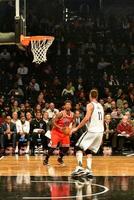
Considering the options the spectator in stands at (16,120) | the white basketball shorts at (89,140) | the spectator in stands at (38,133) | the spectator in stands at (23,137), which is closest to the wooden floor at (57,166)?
the white basketball shorts at (89,140)

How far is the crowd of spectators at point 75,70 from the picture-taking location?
22438 mm

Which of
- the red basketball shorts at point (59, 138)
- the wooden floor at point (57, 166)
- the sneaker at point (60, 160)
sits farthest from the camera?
the sneaker at point (60, 160)

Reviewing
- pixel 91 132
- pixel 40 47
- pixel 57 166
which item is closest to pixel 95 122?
pixel 91 132

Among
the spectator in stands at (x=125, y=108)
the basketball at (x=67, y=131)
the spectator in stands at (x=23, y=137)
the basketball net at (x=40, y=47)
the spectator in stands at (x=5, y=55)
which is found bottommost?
the spectator in stands at (x=23, y=137)

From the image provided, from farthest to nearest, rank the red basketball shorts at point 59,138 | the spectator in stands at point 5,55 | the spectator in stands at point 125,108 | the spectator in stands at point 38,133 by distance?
1. the spectator in stands at point 5,55
2. the spectator in stands at point 125,108
3. the spectator in stands at point 38,133
4. the red basketball shorts at point 59,138

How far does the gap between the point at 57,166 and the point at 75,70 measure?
12.7 metres

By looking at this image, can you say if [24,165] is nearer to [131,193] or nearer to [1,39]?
[1,39]

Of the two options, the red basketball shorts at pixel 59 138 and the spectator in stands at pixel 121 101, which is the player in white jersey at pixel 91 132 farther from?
the spectator in stands at pixel 121 101

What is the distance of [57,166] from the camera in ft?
46.6

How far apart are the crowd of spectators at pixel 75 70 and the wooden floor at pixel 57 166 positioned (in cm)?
424

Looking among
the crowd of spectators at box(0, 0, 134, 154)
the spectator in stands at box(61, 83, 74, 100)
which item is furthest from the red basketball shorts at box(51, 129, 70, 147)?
the spectator in stands at box(61, 83, 74, 100)

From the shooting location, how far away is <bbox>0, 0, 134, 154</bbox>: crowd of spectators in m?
22.4

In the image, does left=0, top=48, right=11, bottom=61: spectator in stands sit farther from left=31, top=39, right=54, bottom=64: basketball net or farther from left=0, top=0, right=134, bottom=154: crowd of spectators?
left=31, top=39, right=54, bottom=64: basketball net

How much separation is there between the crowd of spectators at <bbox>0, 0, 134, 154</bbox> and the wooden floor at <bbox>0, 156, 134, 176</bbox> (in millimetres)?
4237
